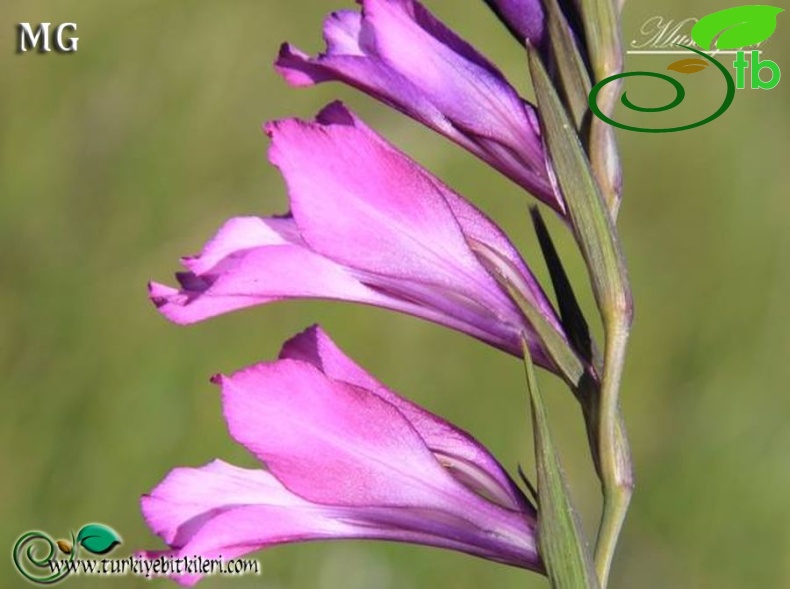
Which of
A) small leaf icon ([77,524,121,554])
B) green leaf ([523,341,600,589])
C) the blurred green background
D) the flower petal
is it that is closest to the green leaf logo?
the flower petal

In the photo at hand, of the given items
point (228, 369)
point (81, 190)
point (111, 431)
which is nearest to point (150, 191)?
point (81, 190)

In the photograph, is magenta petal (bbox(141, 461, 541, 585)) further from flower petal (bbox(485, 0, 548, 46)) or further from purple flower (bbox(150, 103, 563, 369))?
flower petal (bbox(485, 0, 548, 46))

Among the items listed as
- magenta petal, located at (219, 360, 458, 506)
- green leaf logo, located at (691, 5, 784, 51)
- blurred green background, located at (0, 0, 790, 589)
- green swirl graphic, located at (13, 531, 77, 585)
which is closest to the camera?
magenta petal, located at (219, 360, 458, 506)

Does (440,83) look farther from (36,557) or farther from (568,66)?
(36,557)

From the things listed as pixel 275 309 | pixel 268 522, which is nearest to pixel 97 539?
pixel 268 522

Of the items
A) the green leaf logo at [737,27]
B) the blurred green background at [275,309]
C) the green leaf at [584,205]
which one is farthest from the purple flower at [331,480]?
the blurred green background at [275,309]

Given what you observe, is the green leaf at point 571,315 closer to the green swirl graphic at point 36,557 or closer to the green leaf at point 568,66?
the green leaf at point 568,66

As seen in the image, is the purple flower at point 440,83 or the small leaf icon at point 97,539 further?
the small leaf icon at point 97,539
